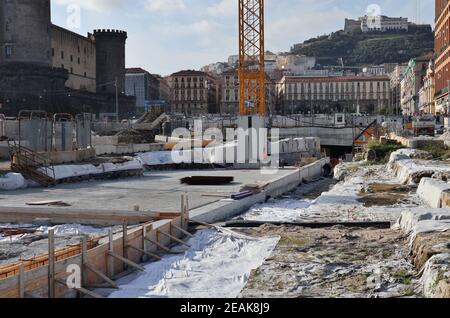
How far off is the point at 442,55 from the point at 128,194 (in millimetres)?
52696

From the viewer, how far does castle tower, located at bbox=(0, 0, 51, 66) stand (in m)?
56.2

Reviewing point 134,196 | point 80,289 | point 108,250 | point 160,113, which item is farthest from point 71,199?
point 160,113

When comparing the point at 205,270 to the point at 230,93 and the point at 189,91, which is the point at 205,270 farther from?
the point at 189,91

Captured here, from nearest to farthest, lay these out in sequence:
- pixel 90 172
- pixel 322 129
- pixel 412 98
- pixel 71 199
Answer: pixel 71 199 → pixel 90 172 → pixel 322 129 → pixel 412 98

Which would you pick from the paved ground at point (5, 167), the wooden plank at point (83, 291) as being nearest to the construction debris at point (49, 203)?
the paved ground at point (5, 167)

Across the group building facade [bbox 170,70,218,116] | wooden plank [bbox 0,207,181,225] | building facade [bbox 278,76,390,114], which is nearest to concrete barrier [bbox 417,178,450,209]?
wooden plank [bbox 0,207,181,225]

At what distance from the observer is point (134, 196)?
16.3 m

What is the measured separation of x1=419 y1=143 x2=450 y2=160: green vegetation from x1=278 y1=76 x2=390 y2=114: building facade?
102660 mm

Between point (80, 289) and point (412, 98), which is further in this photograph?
point (412, 98)

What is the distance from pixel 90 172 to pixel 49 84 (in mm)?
39295

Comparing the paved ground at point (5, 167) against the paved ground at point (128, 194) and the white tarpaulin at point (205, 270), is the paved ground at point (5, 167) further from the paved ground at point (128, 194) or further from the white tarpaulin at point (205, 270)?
the white tarpaulin at point (205, 270)

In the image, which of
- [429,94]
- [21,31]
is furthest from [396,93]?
[21,31]

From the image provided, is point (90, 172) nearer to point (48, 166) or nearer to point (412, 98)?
point (48, 166)

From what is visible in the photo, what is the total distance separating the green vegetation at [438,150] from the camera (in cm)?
2313
